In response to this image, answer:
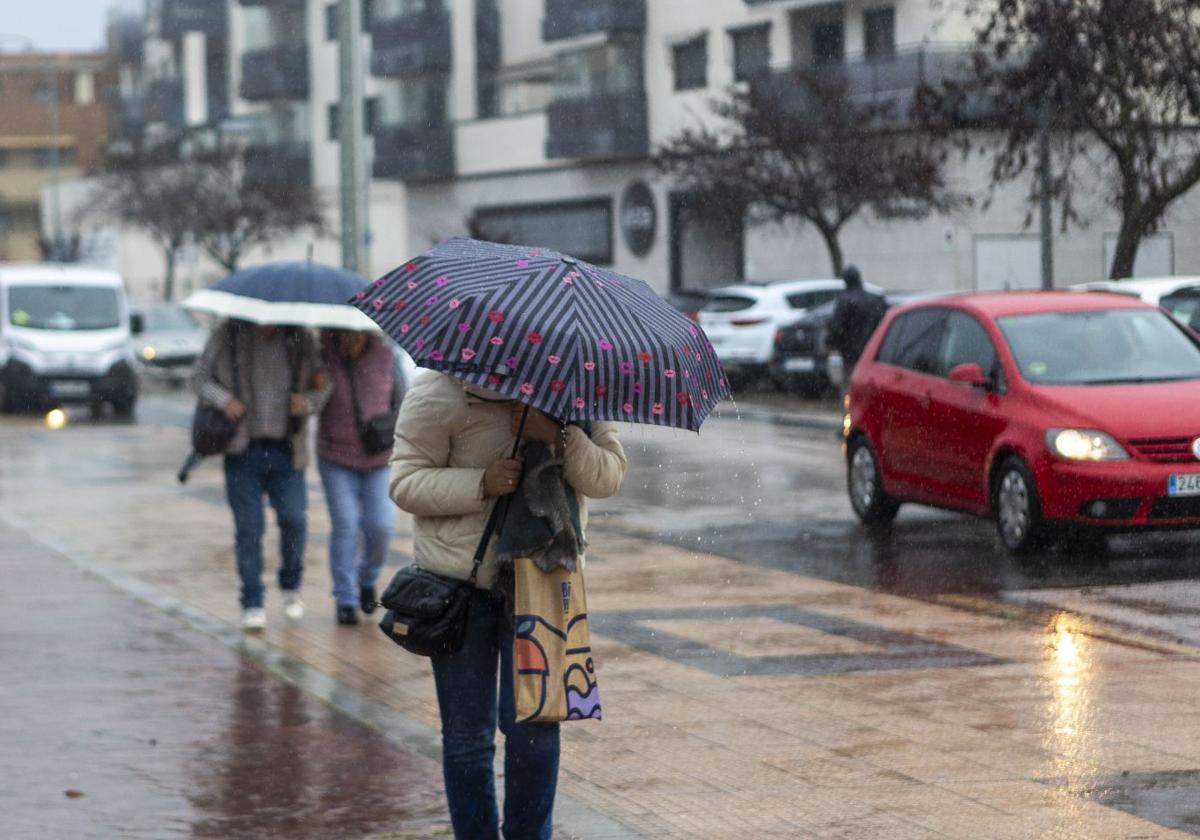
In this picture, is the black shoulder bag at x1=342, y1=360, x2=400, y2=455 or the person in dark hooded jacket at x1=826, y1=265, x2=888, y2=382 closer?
the black shoulder bag at x1=342, y1=360, x2=400, y2=455

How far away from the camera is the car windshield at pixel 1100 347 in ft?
41.1

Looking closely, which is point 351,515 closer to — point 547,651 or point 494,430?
point 494,430

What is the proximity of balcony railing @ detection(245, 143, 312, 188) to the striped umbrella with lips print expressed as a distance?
5674 centimetres

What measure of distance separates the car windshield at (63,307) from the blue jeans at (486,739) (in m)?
27.4

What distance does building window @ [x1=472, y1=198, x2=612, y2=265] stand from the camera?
51594 mm

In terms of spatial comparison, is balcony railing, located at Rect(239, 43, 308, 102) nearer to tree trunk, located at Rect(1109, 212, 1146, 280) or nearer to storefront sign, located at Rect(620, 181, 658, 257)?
storefront sign, located at Rect(620, 181, 658, 257)

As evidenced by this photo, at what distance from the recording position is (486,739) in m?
5.21

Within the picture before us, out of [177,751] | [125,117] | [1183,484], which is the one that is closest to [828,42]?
[1183,484]

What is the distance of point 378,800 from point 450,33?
169 ft

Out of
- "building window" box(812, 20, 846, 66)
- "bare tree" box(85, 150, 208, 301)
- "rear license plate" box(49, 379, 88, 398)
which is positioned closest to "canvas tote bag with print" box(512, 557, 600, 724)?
"rear license plate" box(49, 379, 88, 398)

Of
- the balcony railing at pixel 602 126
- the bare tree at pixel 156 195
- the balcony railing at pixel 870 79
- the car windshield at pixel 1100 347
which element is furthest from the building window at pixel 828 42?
the car windshield at pixel 1100 347

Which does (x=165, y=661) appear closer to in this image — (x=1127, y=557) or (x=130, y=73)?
(x=1127, y=557)

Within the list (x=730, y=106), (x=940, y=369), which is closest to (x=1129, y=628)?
(x=940, y=369)

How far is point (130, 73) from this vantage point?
89562mm
